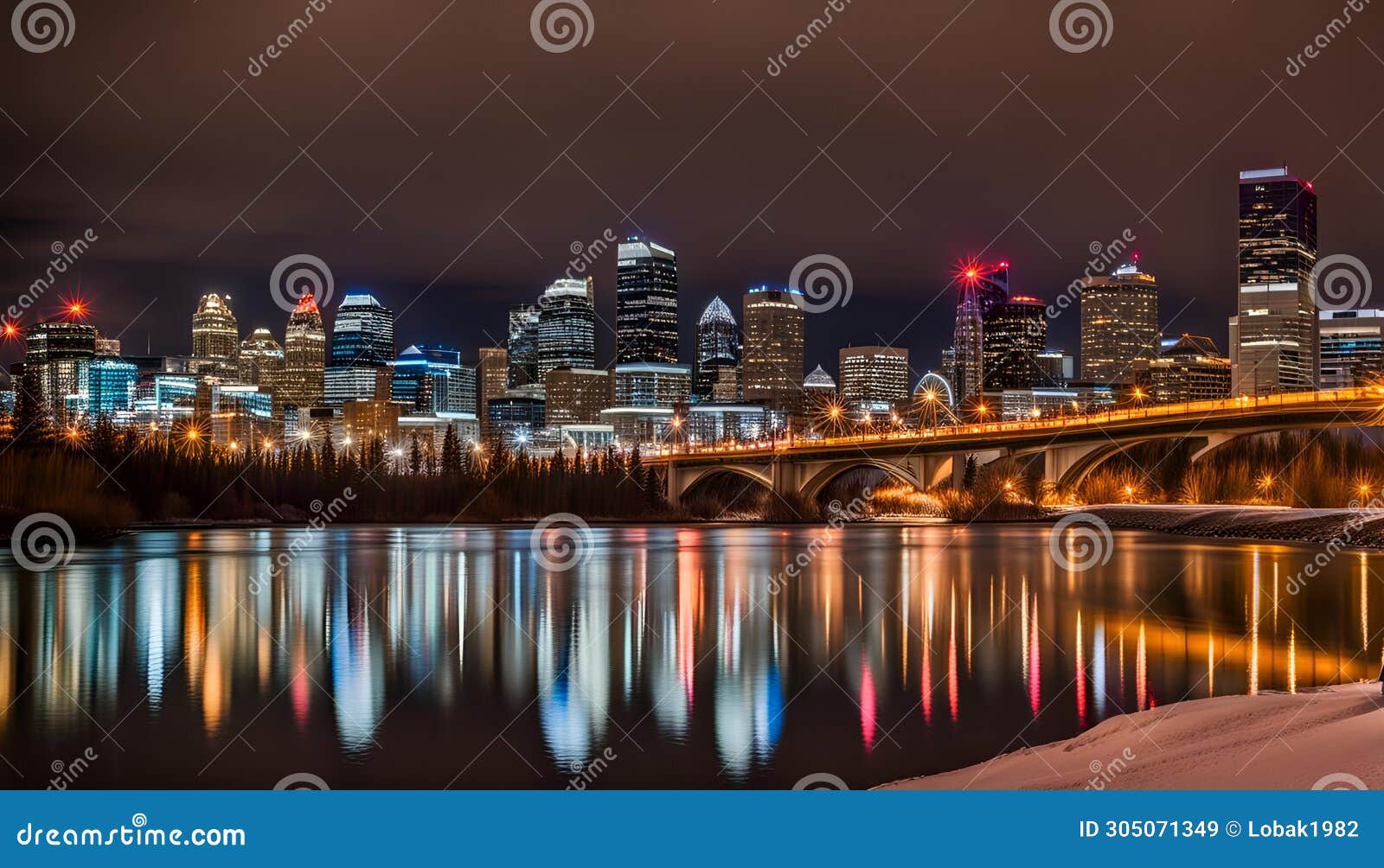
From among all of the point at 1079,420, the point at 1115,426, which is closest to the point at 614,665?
the point at 1115,426

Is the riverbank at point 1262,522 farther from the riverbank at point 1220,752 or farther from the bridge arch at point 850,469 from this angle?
the riverbank at point 1220,752

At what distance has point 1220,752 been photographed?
41.8ft

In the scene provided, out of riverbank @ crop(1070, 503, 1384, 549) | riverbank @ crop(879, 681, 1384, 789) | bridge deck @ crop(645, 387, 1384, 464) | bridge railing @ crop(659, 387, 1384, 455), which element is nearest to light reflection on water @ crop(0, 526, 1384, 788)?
riverbank @ crop(879, 681, 1384, 789)

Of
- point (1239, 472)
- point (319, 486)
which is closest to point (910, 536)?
point (1239, 472)

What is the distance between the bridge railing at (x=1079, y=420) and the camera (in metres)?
81.4

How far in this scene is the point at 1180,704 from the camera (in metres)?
16.9

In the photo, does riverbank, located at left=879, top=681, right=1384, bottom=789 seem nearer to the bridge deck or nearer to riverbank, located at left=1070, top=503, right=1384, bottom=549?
riverbank, located at left=1070, top=503, right=1384, bottom=549

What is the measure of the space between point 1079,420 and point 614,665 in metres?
84.7

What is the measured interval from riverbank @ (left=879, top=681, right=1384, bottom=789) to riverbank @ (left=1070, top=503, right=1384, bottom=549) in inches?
2121

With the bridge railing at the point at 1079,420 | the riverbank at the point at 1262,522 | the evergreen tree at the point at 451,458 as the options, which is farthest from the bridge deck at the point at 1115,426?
the evergreen tree at the point at 451,458

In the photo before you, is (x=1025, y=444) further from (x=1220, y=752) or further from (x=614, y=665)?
(x=1220, y=752)

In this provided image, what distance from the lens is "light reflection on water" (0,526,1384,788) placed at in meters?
16.4

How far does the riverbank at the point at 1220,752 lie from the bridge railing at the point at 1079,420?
7048 cm

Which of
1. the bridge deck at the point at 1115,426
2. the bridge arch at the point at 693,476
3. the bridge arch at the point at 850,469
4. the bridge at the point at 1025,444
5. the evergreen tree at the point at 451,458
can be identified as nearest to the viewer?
the bridge deck at the point at 1115,426
